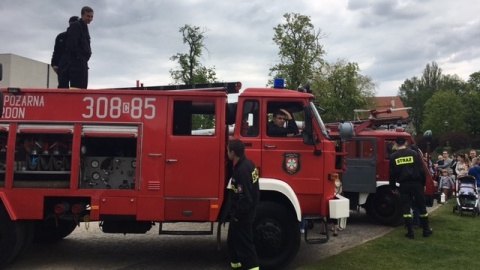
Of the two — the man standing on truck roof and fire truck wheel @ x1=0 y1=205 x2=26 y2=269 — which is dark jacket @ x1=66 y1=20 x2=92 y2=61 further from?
fire truck wheel @ x1=0 y1=205 x2=26 y2=269

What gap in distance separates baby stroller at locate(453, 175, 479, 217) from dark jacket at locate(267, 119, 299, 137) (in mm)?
7498

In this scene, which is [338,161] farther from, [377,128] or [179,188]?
[377,128]

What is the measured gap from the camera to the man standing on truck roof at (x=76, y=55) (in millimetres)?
7055

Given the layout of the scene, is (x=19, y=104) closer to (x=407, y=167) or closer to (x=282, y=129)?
(x=282, y=129)

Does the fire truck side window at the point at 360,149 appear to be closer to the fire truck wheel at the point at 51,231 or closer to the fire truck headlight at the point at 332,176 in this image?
the fire truck headlight at the point at 332,176

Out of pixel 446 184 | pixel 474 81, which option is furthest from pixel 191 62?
pixel 474 81

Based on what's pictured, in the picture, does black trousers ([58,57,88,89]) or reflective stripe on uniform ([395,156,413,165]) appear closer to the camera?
black trousers ([58,57,88,89])

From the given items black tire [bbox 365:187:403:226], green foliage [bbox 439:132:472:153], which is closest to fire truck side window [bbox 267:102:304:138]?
black tire [bbox 365:187:403:226]

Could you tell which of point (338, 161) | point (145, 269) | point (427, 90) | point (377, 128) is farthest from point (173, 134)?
point (427, 90)

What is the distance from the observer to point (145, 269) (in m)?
6.49

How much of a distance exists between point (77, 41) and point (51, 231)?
3.55m

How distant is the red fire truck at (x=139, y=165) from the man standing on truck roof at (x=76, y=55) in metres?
0.96

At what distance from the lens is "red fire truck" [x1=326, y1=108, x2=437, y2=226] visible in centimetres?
1030

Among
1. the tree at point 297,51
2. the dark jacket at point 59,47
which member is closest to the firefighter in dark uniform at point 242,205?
the dark jacket at point 59,47
